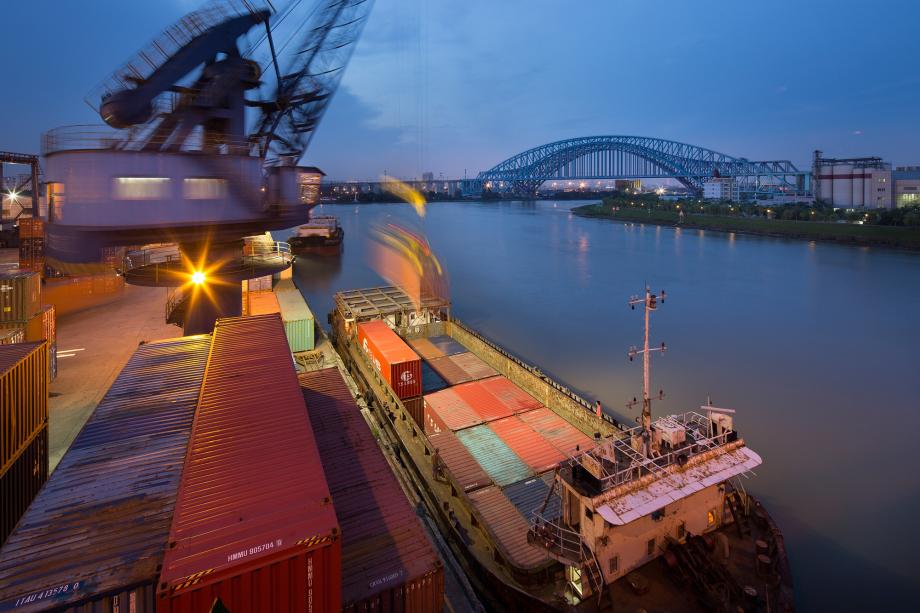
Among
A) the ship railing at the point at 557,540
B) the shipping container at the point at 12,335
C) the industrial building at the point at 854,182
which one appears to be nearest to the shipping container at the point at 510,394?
the ship railing at the point at 557,540

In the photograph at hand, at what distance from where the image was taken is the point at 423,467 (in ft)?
25.0

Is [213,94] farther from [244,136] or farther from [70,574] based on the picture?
[70,574]

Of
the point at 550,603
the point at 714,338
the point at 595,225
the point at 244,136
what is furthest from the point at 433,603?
the point at 595,225

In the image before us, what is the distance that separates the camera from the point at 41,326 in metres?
10.0

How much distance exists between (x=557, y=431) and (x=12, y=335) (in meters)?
10.2

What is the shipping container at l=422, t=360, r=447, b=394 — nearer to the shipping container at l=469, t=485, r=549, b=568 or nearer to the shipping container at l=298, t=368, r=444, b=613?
the shipping container at l=469, t=485, r=549, b=568

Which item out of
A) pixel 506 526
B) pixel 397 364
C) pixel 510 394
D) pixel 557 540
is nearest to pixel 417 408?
pixel 397 364

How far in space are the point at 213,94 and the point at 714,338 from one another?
17613 millimetres

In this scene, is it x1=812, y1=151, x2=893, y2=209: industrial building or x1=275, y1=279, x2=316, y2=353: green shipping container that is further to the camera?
x1=812, y1=151, x2=893, y2=209: industrial building

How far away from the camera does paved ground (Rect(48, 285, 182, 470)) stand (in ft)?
28.0

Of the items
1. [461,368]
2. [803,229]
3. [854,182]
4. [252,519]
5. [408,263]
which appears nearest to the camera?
[252,519]

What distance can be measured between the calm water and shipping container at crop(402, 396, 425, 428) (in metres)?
5.08

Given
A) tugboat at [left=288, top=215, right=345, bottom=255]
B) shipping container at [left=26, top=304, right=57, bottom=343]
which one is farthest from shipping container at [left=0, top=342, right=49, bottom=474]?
tugboat at [left=288, top=215, right=345, bottom=255]

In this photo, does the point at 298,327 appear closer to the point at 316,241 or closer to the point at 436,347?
the point at 436,347
